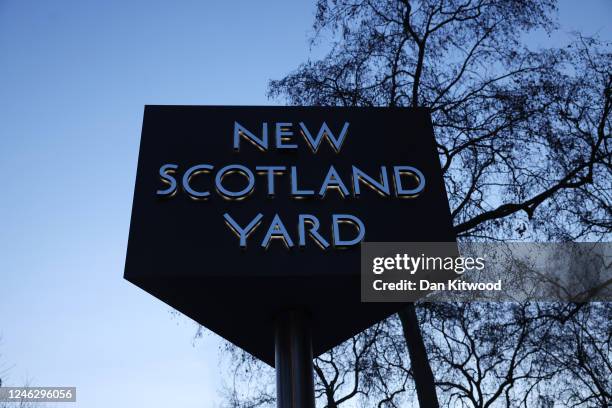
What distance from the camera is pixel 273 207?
798 cm

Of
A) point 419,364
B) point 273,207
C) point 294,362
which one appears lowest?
point 294,362

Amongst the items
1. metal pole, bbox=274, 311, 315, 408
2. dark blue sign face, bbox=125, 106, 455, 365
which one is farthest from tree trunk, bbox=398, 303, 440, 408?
metal pole, bbox=274, 311, 315, 408

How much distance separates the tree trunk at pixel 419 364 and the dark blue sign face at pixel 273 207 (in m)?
2.62

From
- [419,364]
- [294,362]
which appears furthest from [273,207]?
[419,364]

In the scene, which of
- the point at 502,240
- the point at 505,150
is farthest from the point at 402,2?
the point at 502,240

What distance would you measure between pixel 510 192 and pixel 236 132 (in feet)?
21.4

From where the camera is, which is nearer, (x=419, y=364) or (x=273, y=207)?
(x=273, y=207)

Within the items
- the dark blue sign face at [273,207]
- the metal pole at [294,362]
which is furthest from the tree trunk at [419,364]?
the metal pole at [294,362]

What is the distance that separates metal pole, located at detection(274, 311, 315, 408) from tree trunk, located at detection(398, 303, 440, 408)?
11.6 ft

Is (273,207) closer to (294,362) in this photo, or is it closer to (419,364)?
(294,362)

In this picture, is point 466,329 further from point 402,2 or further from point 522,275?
point 402,2

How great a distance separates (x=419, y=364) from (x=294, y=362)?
13.6 ft

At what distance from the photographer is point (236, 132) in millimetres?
8750

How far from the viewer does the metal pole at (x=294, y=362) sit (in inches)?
307
